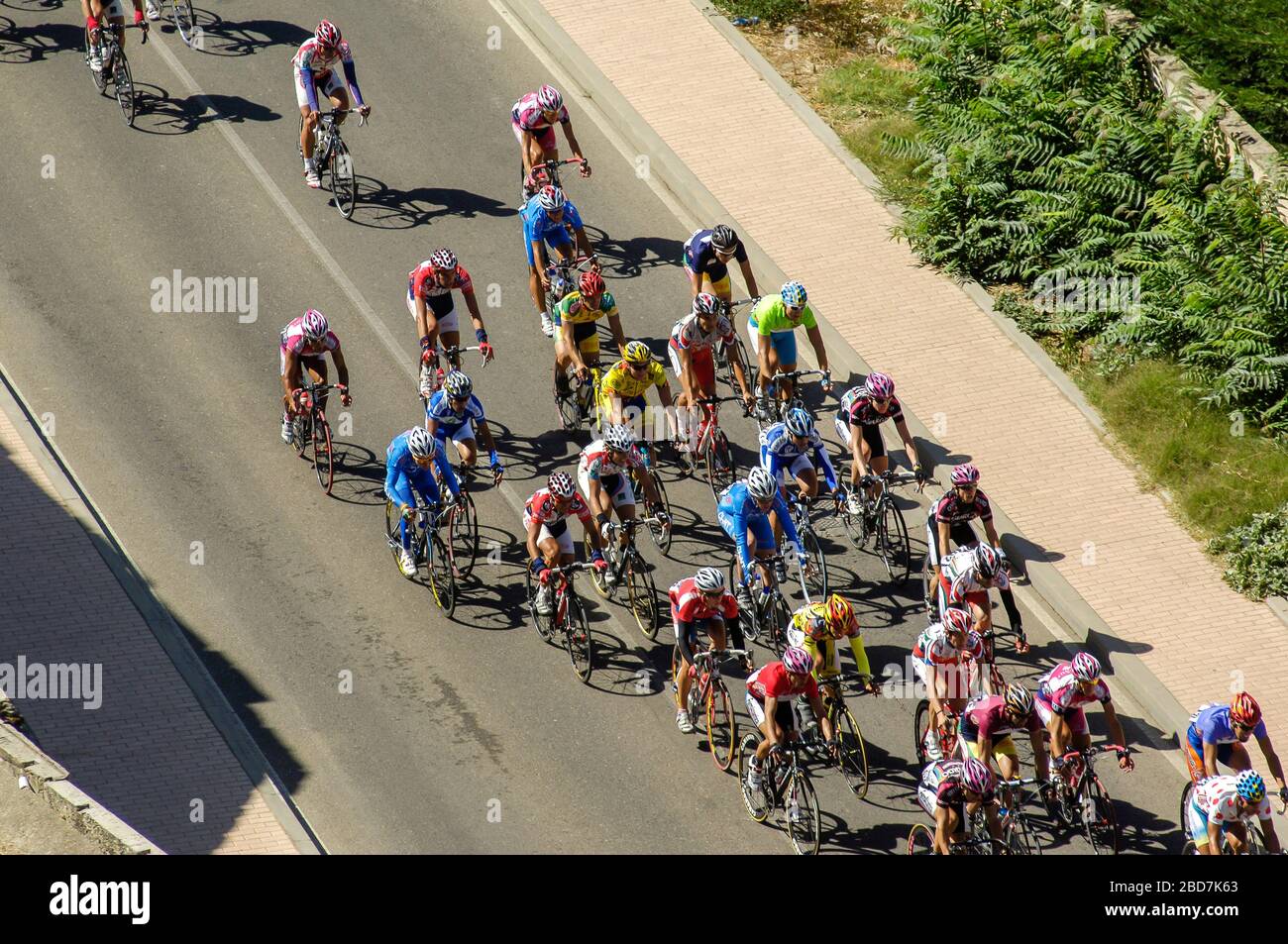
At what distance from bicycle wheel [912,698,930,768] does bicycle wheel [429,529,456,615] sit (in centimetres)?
523

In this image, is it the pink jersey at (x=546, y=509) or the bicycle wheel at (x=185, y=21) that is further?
the bicycle wheel at (x=185, y=21)

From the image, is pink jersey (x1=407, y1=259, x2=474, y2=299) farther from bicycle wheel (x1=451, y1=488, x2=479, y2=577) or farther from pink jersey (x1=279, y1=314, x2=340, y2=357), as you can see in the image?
bicycle wheel (x1=451, y1=488, x2=479, y2=577)

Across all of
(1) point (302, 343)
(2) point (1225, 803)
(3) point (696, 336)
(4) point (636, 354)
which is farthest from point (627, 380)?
(2) point (1225, 803)

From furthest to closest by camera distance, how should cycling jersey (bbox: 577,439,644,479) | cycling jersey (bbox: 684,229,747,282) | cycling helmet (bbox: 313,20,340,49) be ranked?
cycling helmet (bbox: 313,20,340,49) → cycling jersey (bbox: 684,229,747,282) → cycling jersey (bbox: 577,439,644,479)

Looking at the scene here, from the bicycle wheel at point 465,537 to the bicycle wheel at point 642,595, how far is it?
183 cm

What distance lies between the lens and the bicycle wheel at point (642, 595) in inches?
859

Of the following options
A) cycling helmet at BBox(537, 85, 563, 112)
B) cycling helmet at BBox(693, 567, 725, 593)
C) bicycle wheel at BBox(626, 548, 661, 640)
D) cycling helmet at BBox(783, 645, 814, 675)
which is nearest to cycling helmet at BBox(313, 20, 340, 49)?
cycling helmet at BBox(537, 85, 563, 112)

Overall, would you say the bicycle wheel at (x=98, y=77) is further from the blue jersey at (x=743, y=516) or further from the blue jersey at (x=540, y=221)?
the blue jersey at (x=743, y=516)

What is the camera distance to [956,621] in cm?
1967

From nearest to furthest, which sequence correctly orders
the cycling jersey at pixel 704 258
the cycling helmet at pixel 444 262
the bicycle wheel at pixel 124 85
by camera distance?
1. the cycling helmet at pixel 444 262
2. the cycling jersey at pixel 704 258
3. the bicycle wheel at pixel 124 85

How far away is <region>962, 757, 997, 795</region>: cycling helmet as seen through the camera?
59.2 ft

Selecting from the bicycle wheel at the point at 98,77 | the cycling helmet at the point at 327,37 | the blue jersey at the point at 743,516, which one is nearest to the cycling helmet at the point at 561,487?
the blue jersey at the point at 743,516

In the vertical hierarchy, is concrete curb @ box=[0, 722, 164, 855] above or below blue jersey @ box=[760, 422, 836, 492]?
below

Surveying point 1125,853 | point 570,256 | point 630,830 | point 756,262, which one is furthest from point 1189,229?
point 630,830
